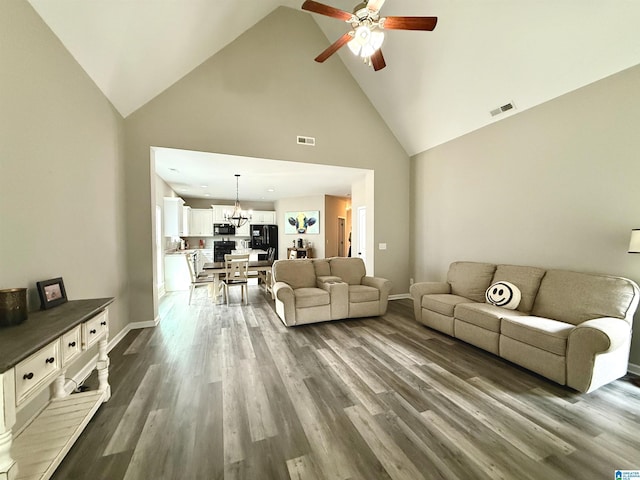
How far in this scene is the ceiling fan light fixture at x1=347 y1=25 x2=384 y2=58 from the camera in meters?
2.17

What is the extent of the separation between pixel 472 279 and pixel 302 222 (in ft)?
20.0

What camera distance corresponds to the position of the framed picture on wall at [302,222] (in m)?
8.48

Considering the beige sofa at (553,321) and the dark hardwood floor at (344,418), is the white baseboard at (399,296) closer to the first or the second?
the beige sofa at (553,321)

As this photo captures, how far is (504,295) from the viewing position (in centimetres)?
300

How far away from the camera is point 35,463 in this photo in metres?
1.28

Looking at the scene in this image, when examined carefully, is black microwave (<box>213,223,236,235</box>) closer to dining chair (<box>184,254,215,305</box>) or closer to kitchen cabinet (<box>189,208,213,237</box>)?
kitchen cabinet (<box>189,208,213,237</box>)

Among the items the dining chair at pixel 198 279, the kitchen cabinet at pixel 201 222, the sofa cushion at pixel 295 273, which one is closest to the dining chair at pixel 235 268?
the dining chair at pixel 198 279

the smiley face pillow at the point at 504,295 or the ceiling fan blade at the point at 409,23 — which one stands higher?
the ceiling fan blade at the point at 409,23

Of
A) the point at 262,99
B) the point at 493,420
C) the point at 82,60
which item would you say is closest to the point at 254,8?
the point at 262,99

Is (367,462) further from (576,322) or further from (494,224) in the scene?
(494,224)

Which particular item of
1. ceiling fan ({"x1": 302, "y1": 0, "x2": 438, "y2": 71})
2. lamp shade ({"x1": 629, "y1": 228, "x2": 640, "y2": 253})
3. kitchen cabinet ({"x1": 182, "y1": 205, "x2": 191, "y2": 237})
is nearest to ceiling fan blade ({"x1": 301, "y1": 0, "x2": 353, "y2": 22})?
ceiling fan ({"x1": 302, "y1": 0, "x2": 438, "y2": 71})

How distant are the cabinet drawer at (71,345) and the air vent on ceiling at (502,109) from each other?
16.9ft

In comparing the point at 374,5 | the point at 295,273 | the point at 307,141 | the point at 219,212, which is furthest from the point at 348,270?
the point at 219,212

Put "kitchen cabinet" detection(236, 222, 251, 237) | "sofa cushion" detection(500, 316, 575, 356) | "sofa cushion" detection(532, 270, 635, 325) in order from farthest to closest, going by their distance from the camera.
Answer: "kitchen cabinet" detection(236, 222, 251, 237)
"sofa cushion" detection(532, 270, 635, 325)
"sofa cushion" detection(500, 316, 575, 356)
